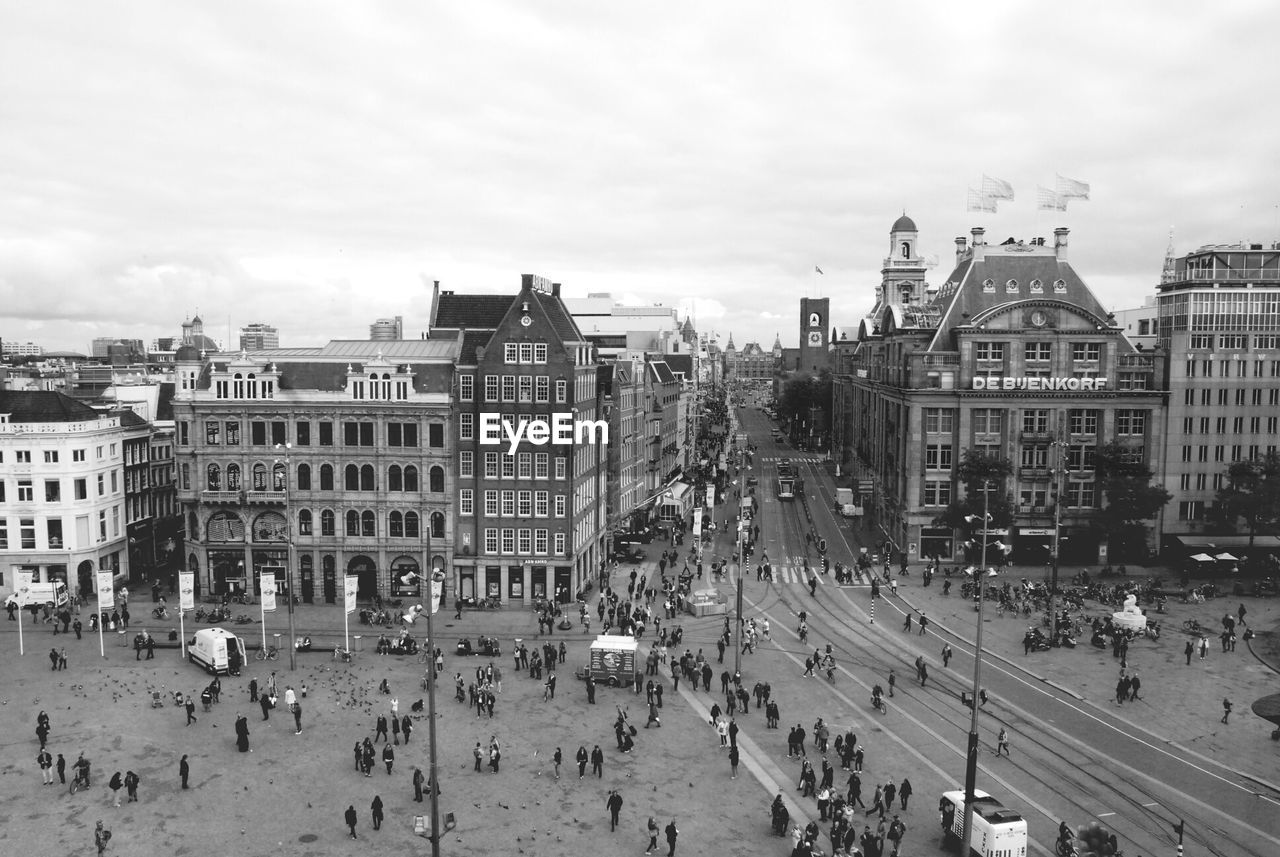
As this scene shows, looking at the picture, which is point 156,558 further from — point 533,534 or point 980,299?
point 980,299

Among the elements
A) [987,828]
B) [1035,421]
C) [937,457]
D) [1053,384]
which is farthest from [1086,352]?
[987,828]

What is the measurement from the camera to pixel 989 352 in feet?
305

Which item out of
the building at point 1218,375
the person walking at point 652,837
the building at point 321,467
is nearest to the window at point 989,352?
the building at point 1218,375

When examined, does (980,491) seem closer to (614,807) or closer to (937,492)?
(937,492)

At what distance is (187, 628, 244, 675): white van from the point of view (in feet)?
191

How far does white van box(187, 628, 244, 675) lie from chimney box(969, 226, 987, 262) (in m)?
73.9

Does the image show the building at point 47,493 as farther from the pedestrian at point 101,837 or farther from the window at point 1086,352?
the window at point 1086,352

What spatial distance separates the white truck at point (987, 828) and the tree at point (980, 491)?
173 feet

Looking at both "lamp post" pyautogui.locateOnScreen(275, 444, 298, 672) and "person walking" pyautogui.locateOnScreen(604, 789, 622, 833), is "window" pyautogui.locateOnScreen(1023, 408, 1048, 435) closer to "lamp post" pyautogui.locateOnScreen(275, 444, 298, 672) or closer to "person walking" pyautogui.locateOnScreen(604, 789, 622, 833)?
"lamp post" pyautogui.locateOnScreen(275, 444, 298, 672)

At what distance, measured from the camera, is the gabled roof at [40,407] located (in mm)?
78312

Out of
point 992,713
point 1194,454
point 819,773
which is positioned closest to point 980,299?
point 1194,454

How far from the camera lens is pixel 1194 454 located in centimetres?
9275

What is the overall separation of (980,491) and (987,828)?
56.9 meters

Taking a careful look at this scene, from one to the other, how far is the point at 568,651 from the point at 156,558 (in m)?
44.6
